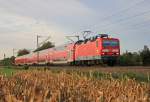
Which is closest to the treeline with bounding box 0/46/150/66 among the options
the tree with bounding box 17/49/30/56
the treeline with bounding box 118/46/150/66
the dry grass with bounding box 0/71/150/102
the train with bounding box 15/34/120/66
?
the treeline with bounding box 118/46/150/66

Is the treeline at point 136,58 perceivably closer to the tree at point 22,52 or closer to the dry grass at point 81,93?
the dry grass at point 81,93

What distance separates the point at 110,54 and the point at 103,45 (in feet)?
4.75

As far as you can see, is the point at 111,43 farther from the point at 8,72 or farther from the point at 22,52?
the point at 22,52

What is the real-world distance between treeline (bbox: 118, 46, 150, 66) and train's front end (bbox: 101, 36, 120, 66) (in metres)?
5.57

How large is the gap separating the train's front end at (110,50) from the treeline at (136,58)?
5.57m

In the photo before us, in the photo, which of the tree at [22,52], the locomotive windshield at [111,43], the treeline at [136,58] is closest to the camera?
the locomotive windshield at [111,43]

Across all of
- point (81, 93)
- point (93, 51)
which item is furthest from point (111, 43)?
point (81, 93)

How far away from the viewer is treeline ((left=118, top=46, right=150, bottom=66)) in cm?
5343

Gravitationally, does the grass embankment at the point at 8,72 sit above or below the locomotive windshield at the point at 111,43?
below

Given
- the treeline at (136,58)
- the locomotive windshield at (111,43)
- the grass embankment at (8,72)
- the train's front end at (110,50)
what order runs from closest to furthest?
1. the grass embankment at (8,72)
2. the train's front end at (110,50)
3. the locomotive windshield at (111,43)
4. the treeline at (136,58)

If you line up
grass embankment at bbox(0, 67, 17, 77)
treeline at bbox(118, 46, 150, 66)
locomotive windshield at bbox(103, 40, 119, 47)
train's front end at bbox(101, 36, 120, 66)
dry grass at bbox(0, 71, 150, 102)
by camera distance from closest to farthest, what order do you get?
dry grass at bbox(0, 71, 150, 102) → grass embankment at bbox(0, 67, 17, 77) → train's front end at bbox(101, 36, 120, 66) → locomotive windshield at bbox(103, 40, 119, 47) → treeline at bbox(118, 46, 150, 66)

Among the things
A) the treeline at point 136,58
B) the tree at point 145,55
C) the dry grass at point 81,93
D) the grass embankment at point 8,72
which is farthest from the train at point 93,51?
the dry grass at point 81,93

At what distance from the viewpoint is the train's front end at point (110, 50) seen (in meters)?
44.8

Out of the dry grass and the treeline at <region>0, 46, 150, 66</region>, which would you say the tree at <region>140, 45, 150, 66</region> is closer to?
the treeline at <region>0, 46, 150, 66</region>
